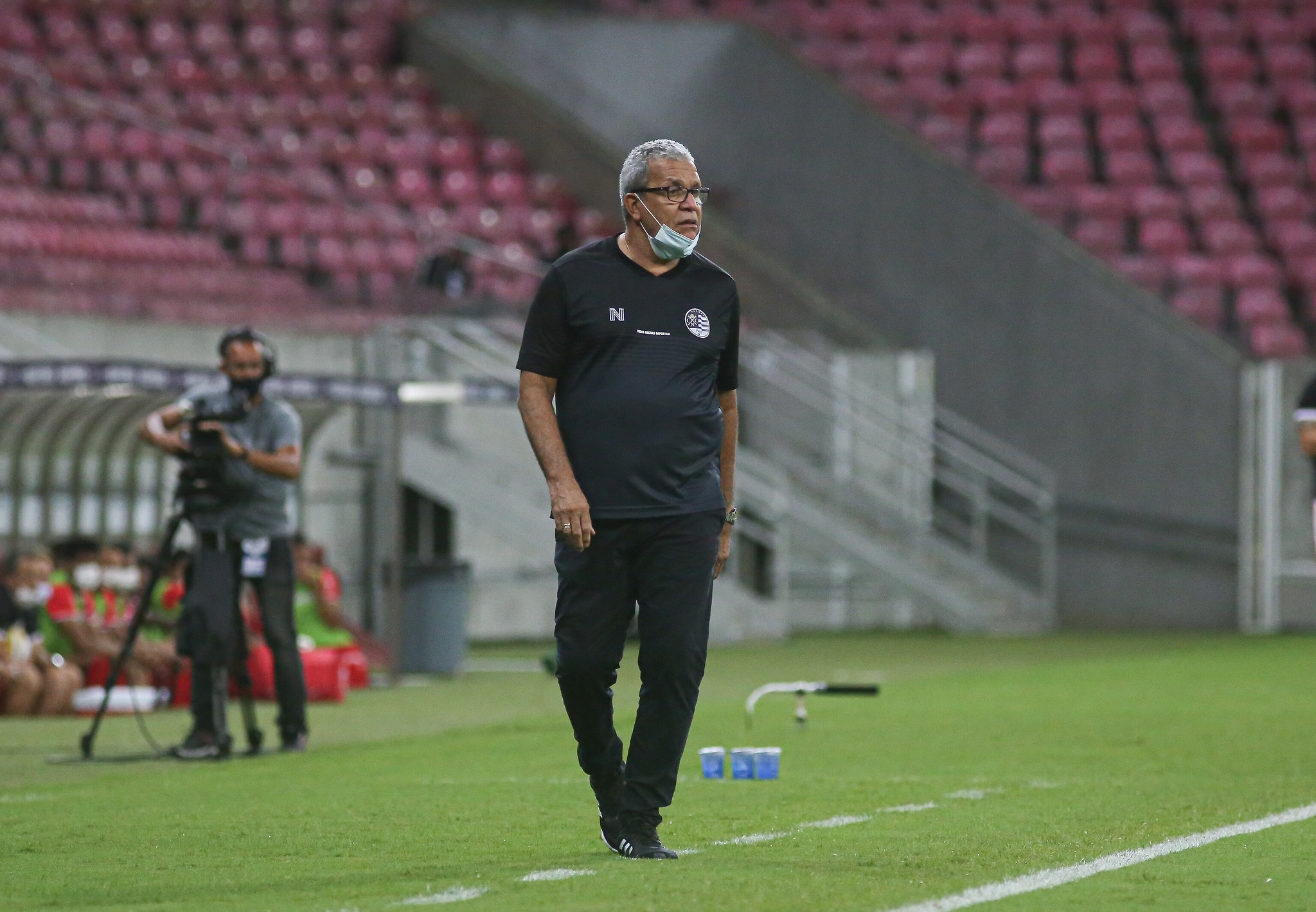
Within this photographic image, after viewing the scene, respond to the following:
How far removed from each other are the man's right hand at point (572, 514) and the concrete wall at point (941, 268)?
739 inches

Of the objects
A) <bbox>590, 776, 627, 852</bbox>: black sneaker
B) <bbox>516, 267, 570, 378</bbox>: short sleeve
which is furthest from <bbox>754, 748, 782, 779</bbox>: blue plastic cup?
<bbox>516, 267, 570, 378</bbox>: short sleeve

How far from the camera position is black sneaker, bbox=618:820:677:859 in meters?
6.39

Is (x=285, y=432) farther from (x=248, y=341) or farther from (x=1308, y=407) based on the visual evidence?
(x=1308, y=407)

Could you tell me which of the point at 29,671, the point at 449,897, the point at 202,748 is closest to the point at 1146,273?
the point at 29,671

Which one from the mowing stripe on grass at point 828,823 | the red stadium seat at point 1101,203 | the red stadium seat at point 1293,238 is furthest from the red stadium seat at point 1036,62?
the mowing stripe on grass at point 828,823

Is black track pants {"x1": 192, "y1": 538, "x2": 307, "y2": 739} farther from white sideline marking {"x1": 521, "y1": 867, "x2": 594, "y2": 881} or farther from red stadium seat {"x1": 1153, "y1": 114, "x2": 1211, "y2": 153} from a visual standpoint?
red stadium seat {"x1": 1153, "y1": 114, "x2": 1211, "y2": 153}

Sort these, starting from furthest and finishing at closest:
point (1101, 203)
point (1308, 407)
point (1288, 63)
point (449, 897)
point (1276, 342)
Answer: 1. point (1288, 63)
2. point (1101, 203)
3. point (1276, 342)
4. point (1308, 407)
5. point (449, 897)

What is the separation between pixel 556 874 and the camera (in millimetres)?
6117

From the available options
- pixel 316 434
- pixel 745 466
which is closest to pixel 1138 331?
pixel 745 466

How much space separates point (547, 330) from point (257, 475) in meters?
4.51

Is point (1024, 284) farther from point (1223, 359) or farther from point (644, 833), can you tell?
point (644, 833)

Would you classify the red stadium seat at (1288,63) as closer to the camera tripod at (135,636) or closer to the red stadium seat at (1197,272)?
the red stadium seat at (1197,272)

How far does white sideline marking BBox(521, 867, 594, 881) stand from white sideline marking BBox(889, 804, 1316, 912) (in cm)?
100

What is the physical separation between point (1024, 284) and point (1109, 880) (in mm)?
20527
